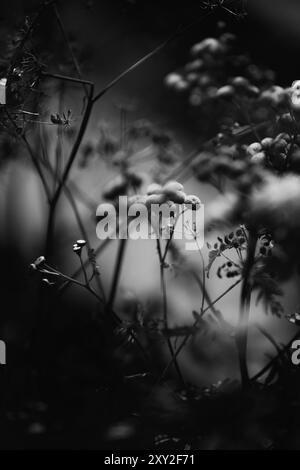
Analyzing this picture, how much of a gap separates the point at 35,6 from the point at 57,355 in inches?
24.6

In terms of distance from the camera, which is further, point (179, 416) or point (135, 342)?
point (135, 342)

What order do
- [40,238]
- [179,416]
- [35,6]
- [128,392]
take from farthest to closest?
[40,238] < [35,6] < [128,392] < [179,416]

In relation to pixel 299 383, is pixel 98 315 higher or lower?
higher

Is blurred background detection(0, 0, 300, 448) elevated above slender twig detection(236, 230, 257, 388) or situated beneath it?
elevated above

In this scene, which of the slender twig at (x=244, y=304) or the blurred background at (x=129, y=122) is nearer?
the slender twig at (x=244, y=304)

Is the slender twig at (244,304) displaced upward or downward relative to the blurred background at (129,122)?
downward

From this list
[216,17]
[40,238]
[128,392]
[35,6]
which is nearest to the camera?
[128,392]

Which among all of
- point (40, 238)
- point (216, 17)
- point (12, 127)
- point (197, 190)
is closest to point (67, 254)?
point (40, 238)

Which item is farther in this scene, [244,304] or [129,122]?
[129,122]

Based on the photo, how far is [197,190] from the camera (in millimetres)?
1294

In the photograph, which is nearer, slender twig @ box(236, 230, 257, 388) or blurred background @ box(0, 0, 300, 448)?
slender twig @ box(236, 230, 257, 388)

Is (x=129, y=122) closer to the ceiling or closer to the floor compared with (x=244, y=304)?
closer to the ceiling
